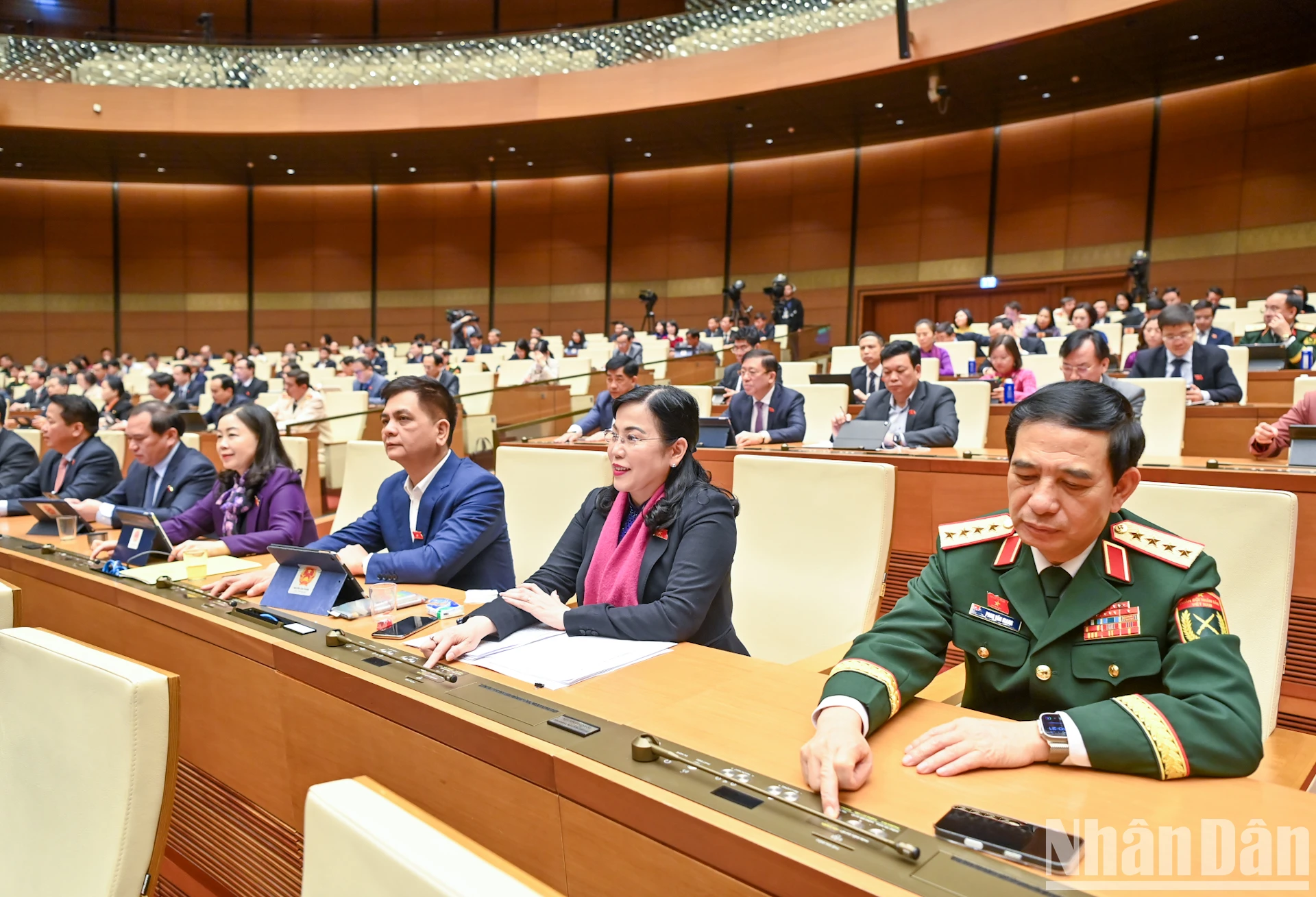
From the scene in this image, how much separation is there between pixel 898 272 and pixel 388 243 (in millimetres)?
8675

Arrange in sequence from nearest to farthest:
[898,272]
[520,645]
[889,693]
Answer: [889,693]
[520,645]
[898,272]

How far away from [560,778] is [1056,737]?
0.58 metres

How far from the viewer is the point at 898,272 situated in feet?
40.1

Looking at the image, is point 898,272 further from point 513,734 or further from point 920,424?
point 513,734

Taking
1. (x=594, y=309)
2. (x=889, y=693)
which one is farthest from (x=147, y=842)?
(x=594, y=309)

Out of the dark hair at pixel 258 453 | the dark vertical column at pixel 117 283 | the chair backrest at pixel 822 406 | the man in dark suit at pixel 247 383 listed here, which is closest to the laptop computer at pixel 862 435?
the chair backrest at pixel 822 406

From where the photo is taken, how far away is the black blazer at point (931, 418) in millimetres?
3768

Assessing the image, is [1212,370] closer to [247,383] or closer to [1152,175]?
[1152,175]

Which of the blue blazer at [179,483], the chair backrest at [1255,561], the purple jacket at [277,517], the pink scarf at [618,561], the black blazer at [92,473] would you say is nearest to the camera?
the chair backrest at [1255,561]

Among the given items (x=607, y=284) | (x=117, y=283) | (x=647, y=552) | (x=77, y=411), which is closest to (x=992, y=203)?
(x=607, y=284)

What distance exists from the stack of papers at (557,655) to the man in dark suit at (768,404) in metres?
2.88

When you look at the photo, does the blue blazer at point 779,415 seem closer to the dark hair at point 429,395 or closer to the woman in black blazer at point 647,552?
the dark hair at point 429,395

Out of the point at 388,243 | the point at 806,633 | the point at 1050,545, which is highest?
the point at 388,243

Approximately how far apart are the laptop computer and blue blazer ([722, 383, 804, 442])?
759 millimetres
